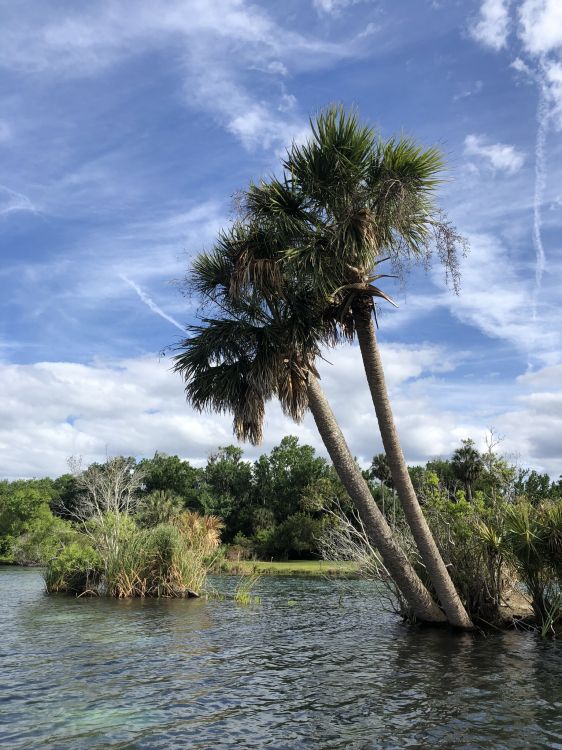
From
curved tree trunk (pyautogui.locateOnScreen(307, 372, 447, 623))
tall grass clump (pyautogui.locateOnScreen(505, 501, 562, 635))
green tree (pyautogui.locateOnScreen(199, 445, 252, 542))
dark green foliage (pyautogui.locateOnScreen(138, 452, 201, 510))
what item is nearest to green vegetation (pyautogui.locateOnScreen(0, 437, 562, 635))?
tall grass clump (pyautogui.locateOnScreen(505, 501, 562, 635))

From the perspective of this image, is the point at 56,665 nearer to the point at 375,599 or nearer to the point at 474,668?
the point at 474,668

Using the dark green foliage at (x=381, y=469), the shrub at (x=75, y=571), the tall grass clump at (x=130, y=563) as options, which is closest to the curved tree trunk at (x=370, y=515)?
the tall grass clump at (x=130, y=563)

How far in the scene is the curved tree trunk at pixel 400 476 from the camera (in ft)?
49.5

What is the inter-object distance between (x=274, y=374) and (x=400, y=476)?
4003 millimetres

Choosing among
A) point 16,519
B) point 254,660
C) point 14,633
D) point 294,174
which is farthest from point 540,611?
point 16,519

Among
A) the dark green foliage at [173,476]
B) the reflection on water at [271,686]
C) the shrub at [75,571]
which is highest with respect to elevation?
the dark green foliage at [173,476]

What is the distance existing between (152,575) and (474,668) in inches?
691

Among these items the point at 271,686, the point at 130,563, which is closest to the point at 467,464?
the point at 130,563

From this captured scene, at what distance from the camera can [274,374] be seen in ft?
52.0

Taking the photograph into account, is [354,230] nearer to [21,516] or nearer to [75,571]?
[75,571]

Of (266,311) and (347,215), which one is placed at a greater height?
(347,215)

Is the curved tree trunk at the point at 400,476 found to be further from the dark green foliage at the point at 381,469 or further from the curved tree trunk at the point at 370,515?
the dark green foliage at the point at 381,469

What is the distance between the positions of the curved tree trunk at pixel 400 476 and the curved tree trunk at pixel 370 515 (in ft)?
1.52

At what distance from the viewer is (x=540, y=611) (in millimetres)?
15297
